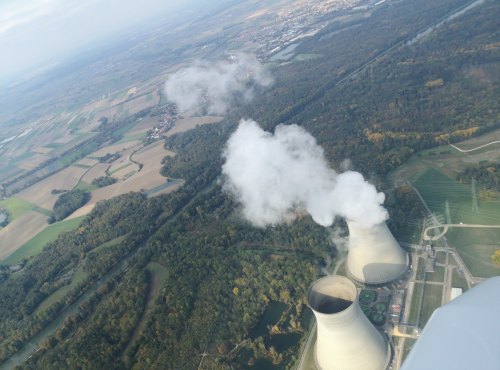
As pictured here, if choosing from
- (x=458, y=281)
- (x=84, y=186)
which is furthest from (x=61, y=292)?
(x=458, y=281)

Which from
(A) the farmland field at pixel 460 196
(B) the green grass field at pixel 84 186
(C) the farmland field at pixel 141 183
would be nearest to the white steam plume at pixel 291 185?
(A) the farmland field at pixel 460 196

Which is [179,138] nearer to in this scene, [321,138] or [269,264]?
[321,138]

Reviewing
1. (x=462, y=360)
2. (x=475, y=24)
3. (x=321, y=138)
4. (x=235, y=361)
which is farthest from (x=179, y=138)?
(x=462, y=360)

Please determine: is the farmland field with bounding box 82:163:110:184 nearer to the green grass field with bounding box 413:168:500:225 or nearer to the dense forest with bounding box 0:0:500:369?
the dense forest with bounding box 0:0:500:369

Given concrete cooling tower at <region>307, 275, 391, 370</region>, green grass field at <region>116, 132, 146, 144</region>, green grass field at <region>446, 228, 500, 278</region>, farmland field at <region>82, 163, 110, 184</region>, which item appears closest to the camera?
concrete cooling tower at <region>307, 275, 391, 370</region>

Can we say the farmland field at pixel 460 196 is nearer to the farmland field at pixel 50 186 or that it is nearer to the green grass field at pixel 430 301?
the green grass field at pixel 430 301

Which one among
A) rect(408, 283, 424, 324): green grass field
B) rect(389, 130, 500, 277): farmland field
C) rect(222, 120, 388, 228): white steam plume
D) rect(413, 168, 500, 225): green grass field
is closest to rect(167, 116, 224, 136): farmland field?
rect(222, 120, 388, 228): white steam plume
